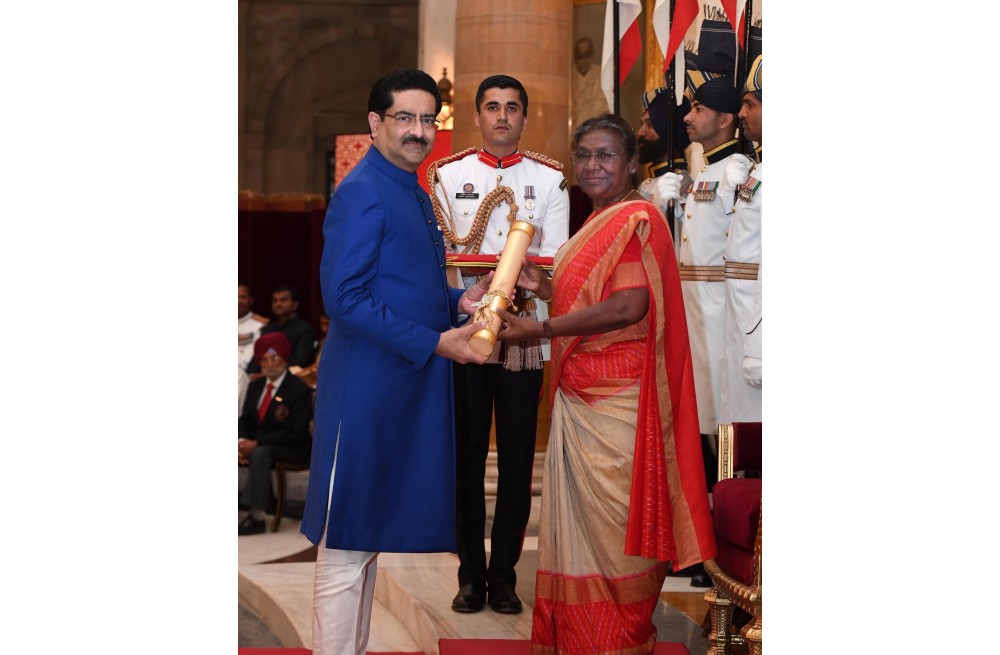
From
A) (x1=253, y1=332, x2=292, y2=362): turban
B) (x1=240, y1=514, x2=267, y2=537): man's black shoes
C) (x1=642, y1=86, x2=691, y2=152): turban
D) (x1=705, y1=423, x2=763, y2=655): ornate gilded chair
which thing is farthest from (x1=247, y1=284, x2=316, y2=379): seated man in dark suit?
(x1=705, y1=423, x2=763, y2=655): ornate gilded chair

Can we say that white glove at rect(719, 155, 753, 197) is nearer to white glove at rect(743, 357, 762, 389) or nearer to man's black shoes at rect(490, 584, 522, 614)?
white glove at rect(743, 357, 762, 389)

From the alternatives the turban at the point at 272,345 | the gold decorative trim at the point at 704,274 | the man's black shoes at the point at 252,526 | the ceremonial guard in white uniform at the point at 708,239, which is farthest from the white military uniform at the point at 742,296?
the turban at the point at 272,345

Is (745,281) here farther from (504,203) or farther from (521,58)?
(521,58)

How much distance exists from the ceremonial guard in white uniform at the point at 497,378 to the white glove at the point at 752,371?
2.22 feet

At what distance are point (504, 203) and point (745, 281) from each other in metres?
0.92

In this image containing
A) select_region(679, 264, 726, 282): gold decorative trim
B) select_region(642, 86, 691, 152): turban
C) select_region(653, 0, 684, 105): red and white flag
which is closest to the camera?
select_region(679, 264, 726, 282): gold decorative trim

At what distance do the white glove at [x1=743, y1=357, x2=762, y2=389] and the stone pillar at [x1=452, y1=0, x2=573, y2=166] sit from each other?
2.42 meters

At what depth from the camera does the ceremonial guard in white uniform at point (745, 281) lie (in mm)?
4176

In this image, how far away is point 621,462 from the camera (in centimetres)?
323

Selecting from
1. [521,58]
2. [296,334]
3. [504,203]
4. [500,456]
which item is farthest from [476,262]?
[296,334]

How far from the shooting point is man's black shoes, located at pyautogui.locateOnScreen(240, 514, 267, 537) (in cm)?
706

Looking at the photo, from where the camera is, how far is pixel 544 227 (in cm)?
422

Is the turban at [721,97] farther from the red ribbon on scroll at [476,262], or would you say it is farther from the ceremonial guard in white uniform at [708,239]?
the red ribbon on scroll at [476,262]
